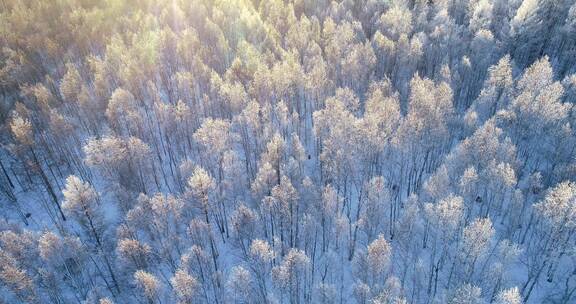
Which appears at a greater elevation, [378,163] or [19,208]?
[378,163]

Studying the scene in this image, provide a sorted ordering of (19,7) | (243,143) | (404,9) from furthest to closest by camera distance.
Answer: (19,7), (404,9), (243,143)

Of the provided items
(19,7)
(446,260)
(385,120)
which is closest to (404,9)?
(385,120)

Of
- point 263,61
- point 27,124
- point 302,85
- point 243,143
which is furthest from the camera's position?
point 263,61

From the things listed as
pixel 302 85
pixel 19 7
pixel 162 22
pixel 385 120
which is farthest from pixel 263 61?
pixel 19 7

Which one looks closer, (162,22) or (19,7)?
(162,22)

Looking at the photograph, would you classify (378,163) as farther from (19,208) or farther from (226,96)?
(19,208)

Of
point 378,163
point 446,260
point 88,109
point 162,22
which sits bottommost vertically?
point 446,260

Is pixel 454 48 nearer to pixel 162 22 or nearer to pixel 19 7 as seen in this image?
pixel 162 22
